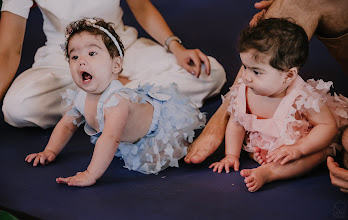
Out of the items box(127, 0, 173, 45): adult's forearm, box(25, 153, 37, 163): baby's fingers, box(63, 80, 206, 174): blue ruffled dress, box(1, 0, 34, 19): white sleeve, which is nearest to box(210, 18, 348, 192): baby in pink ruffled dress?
box(63, 80, 206, 174): blue ruffled dress

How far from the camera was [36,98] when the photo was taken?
1.76 metres

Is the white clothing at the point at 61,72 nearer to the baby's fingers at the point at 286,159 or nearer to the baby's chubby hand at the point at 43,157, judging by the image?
the baby's chubby hand at the point at 43,157

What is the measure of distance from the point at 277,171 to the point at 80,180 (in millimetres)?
536

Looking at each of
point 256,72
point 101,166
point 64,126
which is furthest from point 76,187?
point 256,72

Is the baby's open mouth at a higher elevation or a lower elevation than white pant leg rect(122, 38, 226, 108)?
higher

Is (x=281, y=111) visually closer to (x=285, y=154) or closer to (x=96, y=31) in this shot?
(x=285, y=154)

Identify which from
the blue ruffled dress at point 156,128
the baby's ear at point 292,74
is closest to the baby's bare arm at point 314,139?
the baby's ear at point 292,74

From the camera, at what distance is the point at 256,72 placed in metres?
1.29

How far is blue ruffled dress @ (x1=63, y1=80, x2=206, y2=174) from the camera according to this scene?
141cm

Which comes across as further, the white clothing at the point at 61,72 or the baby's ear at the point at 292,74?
the white clothing at the point at 61,72

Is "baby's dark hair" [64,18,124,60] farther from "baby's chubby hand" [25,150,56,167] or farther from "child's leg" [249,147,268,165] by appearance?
"child's leg" [249,147,268,165]

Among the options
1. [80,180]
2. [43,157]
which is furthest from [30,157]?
[80,180]

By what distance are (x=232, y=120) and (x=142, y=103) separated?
0.28 meters

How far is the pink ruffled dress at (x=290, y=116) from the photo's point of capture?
4.30 feet
